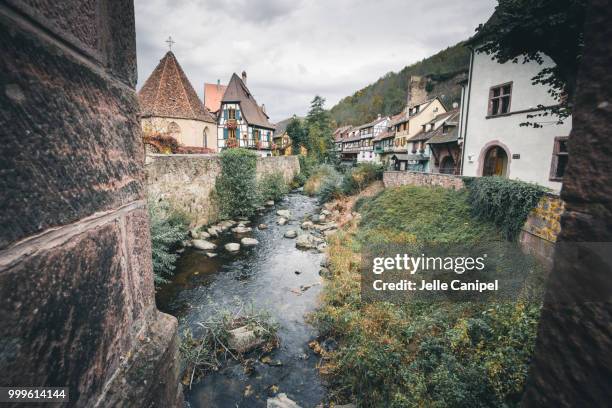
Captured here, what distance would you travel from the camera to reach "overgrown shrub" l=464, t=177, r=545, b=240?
253 inches

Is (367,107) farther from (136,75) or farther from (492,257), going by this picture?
(136,75)

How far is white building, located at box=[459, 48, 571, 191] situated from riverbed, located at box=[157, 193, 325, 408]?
9.31 meters

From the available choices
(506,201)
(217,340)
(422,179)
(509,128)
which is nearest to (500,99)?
(509,128)

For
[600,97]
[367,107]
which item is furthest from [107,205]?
[367,107]

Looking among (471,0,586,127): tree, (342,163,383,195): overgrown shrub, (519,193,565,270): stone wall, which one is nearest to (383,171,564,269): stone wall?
(519,193,565,270): stone wall

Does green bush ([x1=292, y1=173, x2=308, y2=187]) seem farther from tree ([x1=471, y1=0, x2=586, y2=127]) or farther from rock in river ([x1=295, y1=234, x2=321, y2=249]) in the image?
tree ([x1=471, y1=0, x2=586, y2=127])

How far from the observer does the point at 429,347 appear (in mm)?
3924

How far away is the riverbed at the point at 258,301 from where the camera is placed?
4359mm

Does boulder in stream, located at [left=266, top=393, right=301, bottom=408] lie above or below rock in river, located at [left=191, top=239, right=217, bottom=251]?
below

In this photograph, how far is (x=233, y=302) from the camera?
6691 millimetres

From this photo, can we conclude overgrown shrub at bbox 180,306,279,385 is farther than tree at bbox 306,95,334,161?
No

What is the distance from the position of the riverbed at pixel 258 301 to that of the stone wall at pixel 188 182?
81.0 inches

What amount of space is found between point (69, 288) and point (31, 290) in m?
0.13

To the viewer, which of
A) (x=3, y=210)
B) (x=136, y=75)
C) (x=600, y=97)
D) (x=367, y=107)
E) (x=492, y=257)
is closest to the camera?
(x=3, y=210)
